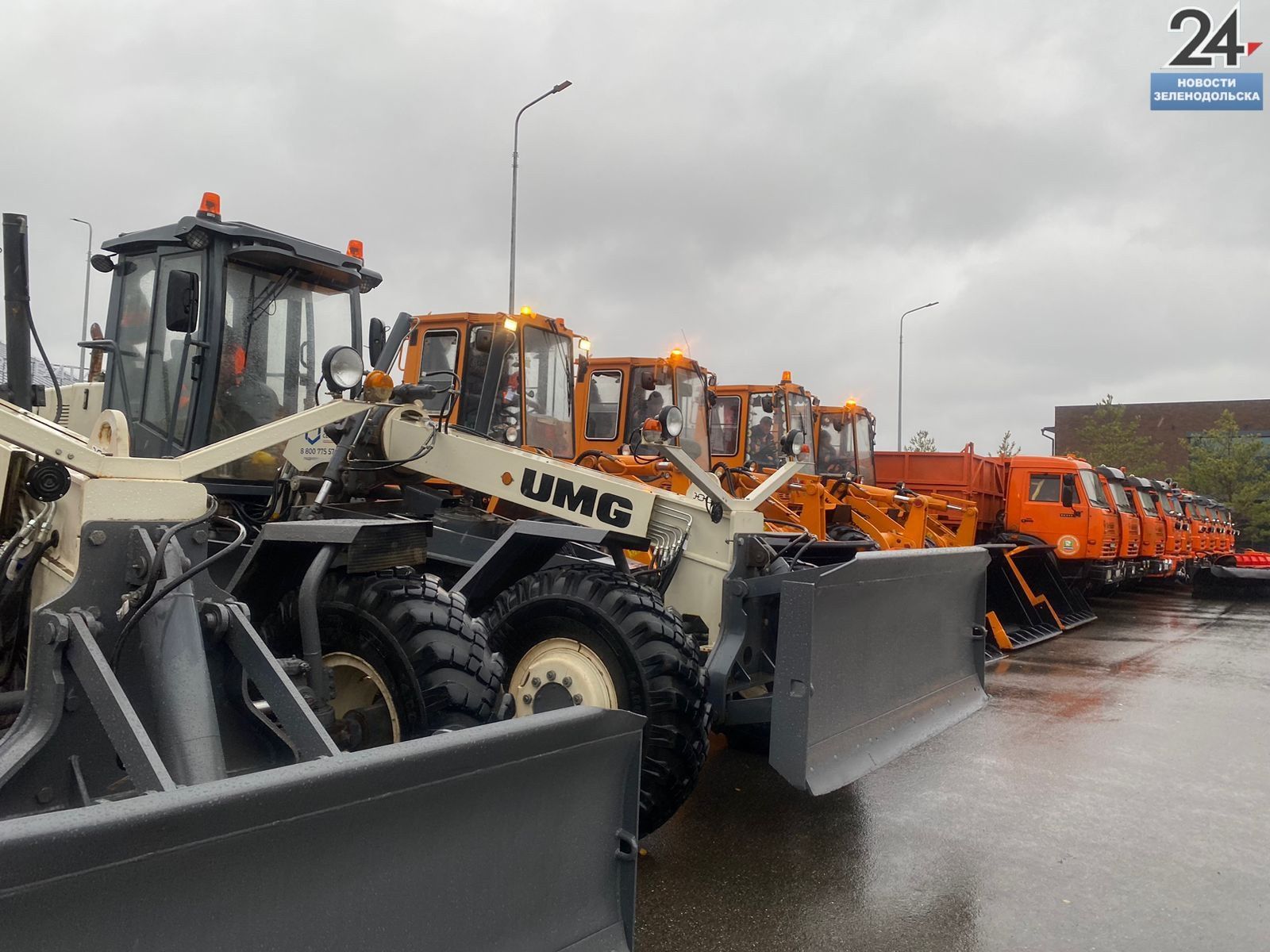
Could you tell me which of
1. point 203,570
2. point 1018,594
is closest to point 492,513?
point 203,570

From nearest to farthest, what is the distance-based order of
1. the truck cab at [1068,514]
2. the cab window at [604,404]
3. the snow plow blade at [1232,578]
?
the cab window at [604,404]
the truck cab at [1068,514]
the snow plow blade at [1232,578]

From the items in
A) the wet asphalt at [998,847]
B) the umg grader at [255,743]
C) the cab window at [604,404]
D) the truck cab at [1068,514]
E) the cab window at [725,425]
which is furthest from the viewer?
the truck cab at [1068,514]

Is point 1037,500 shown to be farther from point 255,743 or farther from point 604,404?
point 255,743

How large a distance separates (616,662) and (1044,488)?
46.5ft

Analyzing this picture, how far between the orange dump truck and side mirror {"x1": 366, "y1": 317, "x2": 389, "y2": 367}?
1187 centimetres

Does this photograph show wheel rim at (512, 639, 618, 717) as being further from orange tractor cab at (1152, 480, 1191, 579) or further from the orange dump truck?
orange tractor cab at (1152, 480, 1191, 579)

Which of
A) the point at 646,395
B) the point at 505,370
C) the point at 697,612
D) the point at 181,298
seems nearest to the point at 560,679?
the point at 697,612

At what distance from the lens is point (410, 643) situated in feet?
10.9

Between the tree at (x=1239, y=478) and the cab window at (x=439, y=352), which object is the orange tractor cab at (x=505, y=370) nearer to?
the cab window at (x=439, y=352)

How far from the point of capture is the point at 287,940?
74.0 inches

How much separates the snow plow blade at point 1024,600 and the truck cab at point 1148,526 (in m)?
4.62

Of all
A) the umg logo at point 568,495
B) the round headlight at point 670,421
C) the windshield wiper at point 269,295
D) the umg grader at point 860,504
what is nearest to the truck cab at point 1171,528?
the umg grader at point 860,504

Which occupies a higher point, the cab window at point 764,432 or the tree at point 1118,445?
the tree at point 1118,445

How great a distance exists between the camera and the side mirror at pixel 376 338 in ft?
20.4
